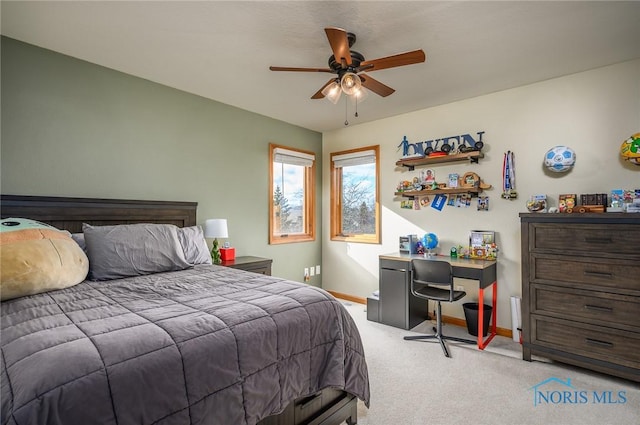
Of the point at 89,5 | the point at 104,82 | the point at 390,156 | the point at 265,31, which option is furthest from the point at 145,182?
the point at 390,156

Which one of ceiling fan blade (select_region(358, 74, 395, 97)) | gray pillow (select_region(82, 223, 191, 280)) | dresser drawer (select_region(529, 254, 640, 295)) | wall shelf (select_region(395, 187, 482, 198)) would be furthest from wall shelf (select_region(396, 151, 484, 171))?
gray pillow (select_region(82, 223, 191, 280))

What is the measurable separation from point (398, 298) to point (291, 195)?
2047mm

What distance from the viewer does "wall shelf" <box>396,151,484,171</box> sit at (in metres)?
3.45

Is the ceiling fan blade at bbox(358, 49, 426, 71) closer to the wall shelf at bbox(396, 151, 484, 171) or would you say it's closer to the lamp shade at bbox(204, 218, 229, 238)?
the wall shelf at bbox(396, 151, 484, 171)

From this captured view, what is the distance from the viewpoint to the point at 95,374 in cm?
100

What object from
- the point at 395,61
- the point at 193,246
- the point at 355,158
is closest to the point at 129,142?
the point at 193,246

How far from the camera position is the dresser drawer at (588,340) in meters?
2.31

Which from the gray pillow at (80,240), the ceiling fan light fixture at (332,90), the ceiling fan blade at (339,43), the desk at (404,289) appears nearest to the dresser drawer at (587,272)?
the desk at (404,289)

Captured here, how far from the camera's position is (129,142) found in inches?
118

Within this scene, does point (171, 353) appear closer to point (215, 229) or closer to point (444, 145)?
point (215, 229)

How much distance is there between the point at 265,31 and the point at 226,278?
1.77 meters

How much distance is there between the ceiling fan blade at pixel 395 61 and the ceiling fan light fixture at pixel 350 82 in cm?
8

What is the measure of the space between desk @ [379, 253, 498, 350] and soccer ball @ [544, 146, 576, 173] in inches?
42.0

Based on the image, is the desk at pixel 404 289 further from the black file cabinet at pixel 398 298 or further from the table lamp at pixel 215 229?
the table lamp at pixel 215 229
